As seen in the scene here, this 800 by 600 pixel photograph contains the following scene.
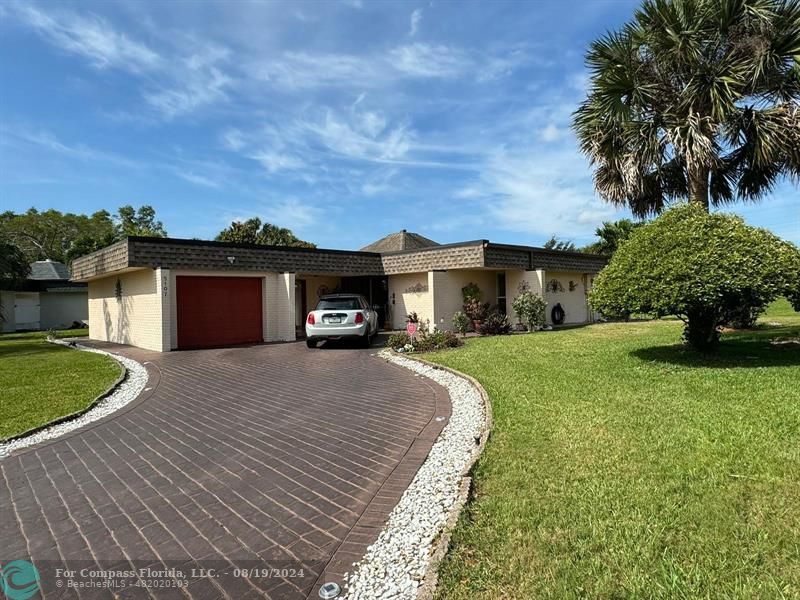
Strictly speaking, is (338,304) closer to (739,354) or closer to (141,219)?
(739,354)

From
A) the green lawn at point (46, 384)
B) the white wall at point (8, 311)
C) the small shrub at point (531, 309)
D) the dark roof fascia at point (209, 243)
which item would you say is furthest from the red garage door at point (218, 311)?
the white wall at point (8, 311)

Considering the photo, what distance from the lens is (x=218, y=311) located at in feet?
47.2

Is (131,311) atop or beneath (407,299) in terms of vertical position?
beneath

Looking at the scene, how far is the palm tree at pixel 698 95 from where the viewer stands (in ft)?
29.3

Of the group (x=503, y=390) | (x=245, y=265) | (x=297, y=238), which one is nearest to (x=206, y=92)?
(x=245, y=265)

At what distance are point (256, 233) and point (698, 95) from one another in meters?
33.0

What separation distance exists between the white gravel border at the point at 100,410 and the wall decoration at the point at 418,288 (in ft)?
33.3

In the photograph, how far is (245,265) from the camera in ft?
46.8

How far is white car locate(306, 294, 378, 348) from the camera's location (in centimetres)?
1251

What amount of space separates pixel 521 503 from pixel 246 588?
1.82 meters

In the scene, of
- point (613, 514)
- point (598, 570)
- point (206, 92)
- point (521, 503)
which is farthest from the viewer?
point (206, 92)

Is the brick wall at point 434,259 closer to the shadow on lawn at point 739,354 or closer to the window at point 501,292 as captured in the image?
the window at point 501,292

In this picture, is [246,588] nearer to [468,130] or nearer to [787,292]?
[787,292]

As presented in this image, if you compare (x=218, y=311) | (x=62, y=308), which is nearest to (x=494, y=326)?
(x=218, y=311)
